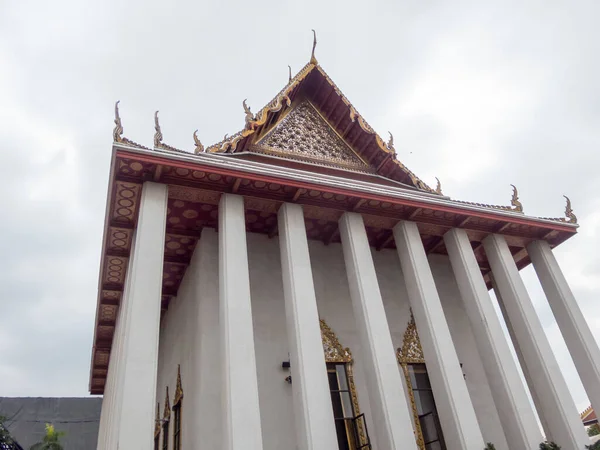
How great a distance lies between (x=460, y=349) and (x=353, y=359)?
232cm

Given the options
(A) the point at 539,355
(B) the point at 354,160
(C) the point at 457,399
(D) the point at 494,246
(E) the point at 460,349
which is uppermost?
(B) the point at 354,160

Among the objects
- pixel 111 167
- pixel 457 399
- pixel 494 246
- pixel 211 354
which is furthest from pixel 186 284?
pixel 494 246

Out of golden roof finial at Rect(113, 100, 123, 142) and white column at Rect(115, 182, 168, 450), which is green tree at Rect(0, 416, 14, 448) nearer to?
white column at Rect(115, 182, 168, 450)

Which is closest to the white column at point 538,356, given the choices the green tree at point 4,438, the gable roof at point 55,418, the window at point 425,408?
the window at point 425,408

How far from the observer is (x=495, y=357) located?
277 inches

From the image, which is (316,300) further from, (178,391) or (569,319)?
(569,319)

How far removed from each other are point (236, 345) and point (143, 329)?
41.5 inches

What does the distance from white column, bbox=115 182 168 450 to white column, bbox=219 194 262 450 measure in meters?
0.76

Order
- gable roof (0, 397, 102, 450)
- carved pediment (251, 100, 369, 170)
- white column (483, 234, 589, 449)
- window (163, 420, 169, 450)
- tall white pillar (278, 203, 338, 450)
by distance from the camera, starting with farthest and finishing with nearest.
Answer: gable roof (0, 397, 102, 450)
carved pediment (251, 100, 369, 170)
window (163, 420, 169, 450)
white column (483, 234, 589, 449)
tall white pillar (278, 203, 338, 450)

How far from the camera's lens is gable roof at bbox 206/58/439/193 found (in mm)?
9078

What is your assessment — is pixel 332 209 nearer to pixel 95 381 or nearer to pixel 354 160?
pixel 354 160

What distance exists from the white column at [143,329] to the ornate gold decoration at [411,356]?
4176 mm

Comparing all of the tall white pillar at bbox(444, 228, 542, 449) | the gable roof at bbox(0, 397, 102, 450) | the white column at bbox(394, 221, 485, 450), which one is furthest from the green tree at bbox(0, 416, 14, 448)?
the tall white pillar at bbox(444, 228, 542, 449)

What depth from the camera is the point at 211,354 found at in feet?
22.2
